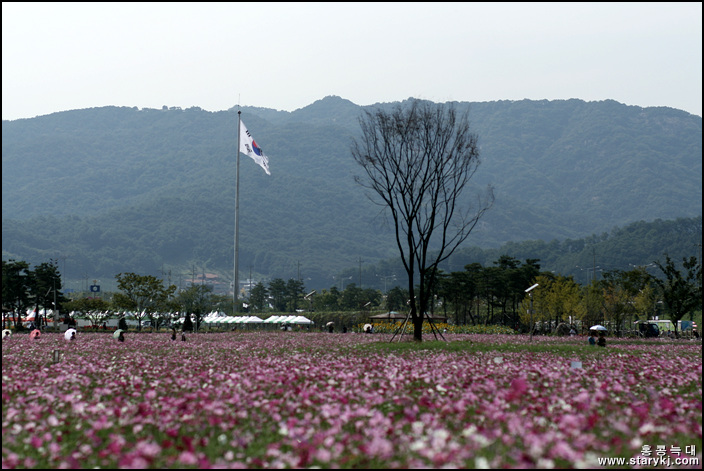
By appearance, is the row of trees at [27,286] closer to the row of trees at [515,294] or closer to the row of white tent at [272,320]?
the row of trees at [515,294]

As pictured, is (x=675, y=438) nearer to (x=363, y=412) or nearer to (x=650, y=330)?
(x=363, y=412)

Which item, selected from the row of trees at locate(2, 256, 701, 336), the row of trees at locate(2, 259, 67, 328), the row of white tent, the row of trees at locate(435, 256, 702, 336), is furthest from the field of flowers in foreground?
the row of white tent

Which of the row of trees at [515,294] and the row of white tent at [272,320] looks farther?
the row of white tent at [272,320]

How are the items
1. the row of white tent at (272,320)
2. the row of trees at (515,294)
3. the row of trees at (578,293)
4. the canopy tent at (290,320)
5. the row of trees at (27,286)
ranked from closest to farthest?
the row of trees at (578,293) < the row of trees at (515,294) < the row of trees at (27,286) < the canopy tent at (290,320) < the row of white tent at (272,320)

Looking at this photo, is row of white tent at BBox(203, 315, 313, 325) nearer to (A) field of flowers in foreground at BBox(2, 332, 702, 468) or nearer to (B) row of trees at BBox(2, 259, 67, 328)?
(B) row of trees at BBox(2, 259, 67, 328)

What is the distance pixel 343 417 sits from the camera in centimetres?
859

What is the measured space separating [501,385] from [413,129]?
836 inches

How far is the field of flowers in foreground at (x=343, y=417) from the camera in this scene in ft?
22.5

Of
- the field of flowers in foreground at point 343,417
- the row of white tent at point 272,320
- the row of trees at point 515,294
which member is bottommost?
the row of white tent at point 272,320

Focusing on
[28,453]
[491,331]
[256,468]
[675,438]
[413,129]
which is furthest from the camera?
[491,331]

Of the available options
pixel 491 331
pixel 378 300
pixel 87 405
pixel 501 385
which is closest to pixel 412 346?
pixel 501 385

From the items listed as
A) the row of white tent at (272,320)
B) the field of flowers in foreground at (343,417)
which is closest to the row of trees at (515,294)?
the row of white tent at (272,320)

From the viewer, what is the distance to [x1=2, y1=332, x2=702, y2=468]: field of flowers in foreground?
6852mm

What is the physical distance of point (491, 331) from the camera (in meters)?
58.7
